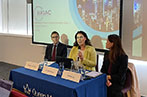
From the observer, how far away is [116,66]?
91.4 inches

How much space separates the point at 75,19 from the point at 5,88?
2524 millimetres

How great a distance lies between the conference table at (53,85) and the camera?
1.73 metres

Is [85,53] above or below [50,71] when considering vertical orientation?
above

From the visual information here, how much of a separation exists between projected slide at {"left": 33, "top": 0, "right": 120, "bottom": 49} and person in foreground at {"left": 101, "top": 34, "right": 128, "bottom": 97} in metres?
1.08

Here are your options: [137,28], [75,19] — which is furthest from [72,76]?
[75,19]

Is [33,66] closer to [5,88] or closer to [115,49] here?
[5,88]

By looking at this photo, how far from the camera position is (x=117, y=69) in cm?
233

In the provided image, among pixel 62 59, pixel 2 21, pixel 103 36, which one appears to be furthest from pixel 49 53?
pixel 2 21

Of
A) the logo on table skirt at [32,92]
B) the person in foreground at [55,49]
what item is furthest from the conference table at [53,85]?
the person in foreground at [55,49]

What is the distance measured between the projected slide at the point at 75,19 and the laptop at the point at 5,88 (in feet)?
7.31

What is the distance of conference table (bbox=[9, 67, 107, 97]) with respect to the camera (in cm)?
173

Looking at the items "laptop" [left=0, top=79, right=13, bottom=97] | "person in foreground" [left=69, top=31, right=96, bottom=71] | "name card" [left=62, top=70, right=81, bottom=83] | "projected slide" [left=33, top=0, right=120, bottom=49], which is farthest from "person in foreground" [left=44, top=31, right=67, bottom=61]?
"laptop" [left=0, top=79, right=13, bottom=97]

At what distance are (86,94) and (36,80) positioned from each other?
0.55m

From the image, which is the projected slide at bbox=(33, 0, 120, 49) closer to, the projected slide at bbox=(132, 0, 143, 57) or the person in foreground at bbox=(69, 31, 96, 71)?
the projected slide at bbox=(132, 0, 143, 57)
